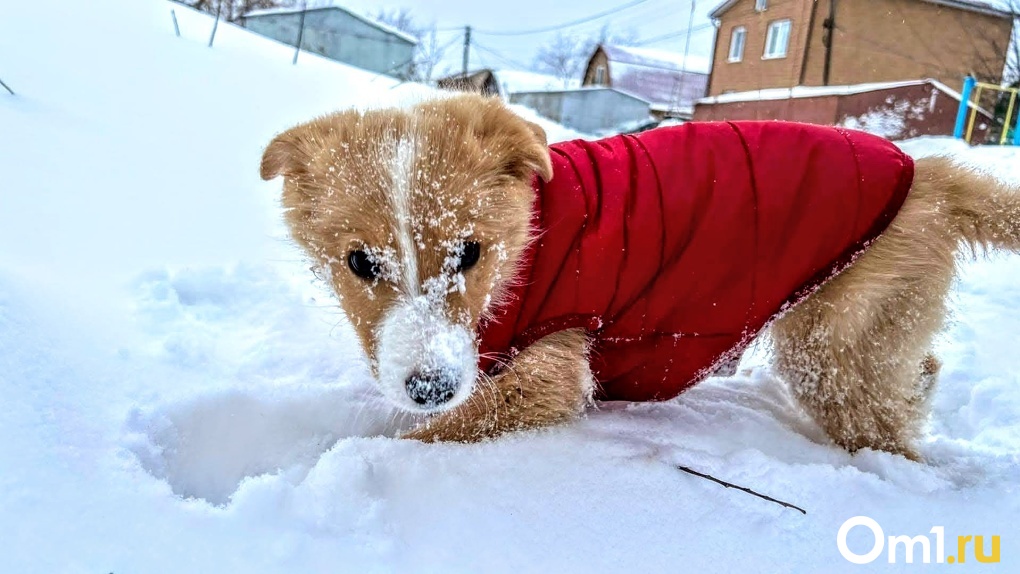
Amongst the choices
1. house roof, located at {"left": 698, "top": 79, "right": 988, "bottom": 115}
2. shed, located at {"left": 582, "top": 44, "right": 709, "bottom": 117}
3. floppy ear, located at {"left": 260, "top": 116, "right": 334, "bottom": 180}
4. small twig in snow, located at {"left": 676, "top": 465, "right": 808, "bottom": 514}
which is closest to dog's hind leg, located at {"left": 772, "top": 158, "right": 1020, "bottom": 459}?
small twig in snow, located at {"left": 676, "top": 465, "right": 808, "bottom": 514}

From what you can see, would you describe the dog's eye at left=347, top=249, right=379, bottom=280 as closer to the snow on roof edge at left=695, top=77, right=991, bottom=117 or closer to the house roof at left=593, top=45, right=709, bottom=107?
the snow on roof edge at left=695, top=77, right=991, bottom=117

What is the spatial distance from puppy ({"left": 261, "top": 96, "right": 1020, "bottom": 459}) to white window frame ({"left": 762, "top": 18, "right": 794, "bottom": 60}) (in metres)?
21.9

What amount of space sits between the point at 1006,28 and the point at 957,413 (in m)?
25.2

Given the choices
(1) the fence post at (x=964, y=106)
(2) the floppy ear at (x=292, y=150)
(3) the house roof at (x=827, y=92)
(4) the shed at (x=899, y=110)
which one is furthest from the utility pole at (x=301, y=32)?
(1) the fence post at (x=964, y=106)

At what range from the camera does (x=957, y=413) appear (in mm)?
3088

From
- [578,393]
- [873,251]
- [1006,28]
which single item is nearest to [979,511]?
[873,251]

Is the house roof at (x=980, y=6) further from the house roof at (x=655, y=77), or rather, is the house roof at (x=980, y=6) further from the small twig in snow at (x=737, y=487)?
the small twig in snow at (x=737, y=487)

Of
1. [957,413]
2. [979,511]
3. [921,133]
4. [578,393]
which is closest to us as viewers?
[979,511]

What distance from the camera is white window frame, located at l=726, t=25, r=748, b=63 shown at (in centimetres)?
2366

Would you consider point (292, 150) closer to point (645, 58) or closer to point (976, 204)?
point (976, 204)

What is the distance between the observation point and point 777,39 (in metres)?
21.9

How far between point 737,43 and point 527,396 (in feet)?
→ 83.2

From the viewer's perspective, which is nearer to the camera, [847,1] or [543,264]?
[543,264]

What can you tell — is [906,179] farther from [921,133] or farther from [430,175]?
[921,133]
